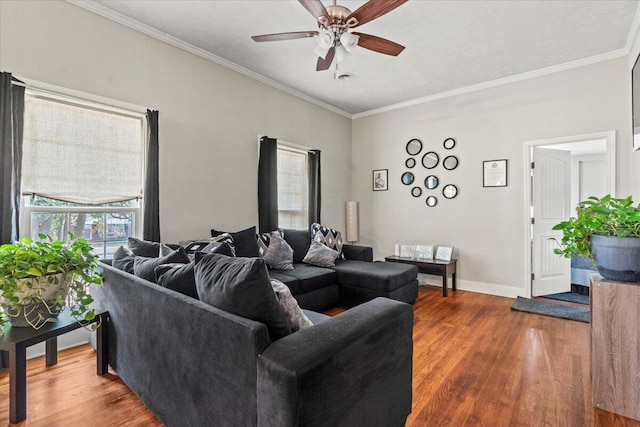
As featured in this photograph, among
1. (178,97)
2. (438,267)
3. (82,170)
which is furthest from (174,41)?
(438,267)

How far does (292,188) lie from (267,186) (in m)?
0.68

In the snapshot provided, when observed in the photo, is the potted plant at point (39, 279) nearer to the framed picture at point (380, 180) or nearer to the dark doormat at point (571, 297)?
the framed picture at point (380, 180)

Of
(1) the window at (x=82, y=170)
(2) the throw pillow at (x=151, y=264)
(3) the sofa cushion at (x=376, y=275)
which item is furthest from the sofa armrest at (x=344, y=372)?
(1) the window at (x=82, y=170)

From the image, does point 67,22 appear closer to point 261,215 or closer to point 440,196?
point 261,215

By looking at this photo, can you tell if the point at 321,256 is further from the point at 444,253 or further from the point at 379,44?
the point at 379,44

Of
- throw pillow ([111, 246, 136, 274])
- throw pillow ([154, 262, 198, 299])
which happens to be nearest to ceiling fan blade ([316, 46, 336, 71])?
throw pillow ([154, 262, 198, 299])

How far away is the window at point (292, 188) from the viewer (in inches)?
181

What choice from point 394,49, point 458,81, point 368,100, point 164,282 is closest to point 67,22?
point 164,282

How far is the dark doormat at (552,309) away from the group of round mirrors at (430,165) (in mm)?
1688

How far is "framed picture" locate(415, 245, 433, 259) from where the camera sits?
4676 mm

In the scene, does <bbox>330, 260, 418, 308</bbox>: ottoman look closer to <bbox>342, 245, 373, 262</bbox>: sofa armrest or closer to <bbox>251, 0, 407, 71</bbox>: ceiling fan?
<bbox>342, 245, 373, 262</bbox>: sofa armrest

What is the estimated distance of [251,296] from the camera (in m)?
1.29

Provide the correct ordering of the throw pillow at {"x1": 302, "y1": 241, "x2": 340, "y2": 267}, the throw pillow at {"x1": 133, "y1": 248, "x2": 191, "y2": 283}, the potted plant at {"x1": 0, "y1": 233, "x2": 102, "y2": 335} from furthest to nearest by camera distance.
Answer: the throw pillow at {"x1": 302, "y1": 241, "x2": 340, "y2": 267} → the throw pillow at {"x1": 133, "y1": 248, "x2": 191, "y2": 283} → the potted plant at {"x1": 0, "y1": 233, "x2": 102, "y2": 335}

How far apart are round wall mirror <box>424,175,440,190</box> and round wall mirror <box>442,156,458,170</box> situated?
0.23 m
